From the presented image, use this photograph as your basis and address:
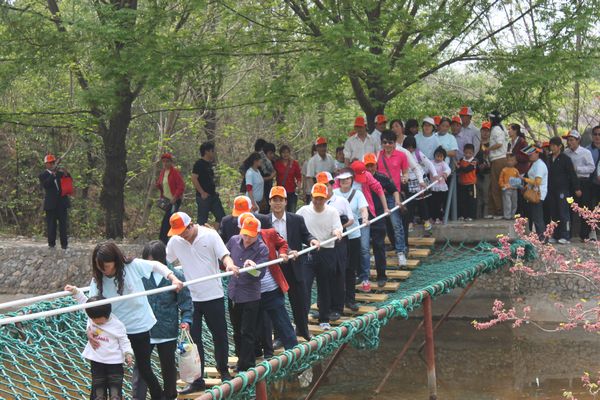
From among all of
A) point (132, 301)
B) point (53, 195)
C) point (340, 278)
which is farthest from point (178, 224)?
point (53, 195)

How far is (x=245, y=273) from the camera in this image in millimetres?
6238

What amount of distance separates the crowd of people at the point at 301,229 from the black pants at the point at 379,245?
0.02 meters

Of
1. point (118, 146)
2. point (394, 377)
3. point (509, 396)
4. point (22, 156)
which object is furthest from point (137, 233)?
point (509, 396)

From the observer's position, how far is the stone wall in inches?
507

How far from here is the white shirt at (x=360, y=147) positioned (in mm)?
11156

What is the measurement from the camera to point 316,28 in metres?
Answer: 12.2

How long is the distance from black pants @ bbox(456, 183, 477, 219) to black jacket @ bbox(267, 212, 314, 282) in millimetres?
5165

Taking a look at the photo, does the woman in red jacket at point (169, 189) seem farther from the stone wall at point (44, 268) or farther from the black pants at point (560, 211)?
the black pants at point (560, 211)

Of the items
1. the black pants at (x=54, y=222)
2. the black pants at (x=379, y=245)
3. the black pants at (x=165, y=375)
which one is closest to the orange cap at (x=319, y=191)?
the black pants at (x=379, y=245)

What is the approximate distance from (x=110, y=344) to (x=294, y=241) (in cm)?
243

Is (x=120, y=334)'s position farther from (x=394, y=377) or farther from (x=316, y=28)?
(x=316, y=28)

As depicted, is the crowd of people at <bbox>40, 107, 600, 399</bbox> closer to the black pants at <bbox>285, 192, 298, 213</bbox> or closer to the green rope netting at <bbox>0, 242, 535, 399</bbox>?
the black pants at <bbox>285, 192, 298, 213</bbox>

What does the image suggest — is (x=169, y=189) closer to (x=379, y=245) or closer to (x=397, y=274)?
(x=397, y=274)

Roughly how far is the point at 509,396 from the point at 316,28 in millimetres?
5752
